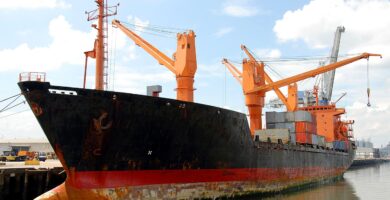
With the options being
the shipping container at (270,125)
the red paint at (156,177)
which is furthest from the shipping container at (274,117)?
the red paint at (156,177)

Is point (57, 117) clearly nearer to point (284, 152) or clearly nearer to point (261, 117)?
point (284, 152)

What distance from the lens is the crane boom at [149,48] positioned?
22.8 metres

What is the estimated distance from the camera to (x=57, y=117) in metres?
13.1

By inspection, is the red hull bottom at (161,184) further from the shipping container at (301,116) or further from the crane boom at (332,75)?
the crane boom at (332,75)

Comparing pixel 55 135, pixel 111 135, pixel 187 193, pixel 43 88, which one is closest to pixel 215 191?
pixel 187 193

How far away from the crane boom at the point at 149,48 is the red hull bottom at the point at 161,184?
793 centimetres

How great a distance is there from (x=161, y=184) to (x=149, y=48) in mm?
11890

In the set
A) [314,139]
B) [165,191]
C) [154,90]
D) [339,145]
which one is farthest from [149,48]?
[339,145]

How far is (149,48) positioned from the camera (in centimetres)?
2427

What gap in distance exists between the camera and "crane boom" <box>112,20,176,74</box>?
74.9 ft

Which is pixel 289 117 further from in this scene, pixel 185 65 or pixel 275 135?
pixel 185 65

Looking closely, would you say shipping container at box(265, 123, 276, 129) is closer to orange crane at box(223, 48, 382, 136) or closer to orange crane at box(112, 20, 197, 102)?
orange crane at box(223, 48, 382, 136)

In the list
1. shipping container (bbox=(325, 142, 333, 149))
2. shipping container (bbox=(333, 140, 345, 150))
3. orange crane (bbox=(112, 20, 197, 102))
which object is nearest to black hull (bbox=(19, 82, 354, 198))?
orange crane (bbox=(112, 20, 197, 102))

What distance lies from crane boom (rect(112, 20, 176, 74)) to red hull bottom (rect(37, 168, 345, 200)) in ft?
26.0
